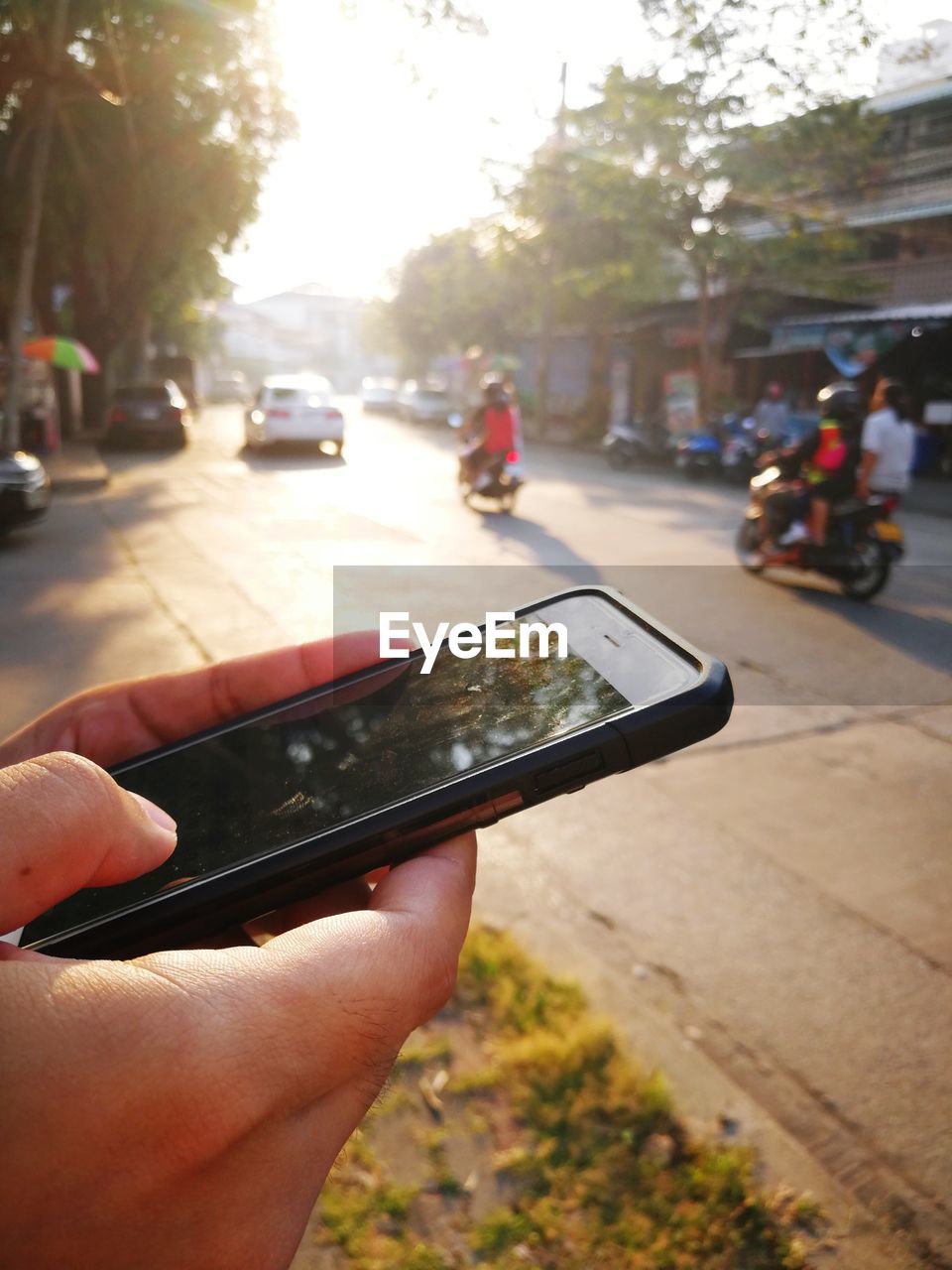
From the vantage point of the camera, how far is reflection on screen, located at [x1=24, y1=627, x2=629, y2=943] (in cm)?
122

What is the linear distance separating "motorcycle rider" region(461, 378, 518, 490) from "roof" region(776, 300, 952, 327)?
10.6 m

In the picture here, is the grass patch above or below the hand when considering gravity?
below

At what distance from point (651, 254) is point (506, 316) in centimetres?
1802

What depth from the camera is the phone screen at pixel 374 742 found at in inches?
48.4

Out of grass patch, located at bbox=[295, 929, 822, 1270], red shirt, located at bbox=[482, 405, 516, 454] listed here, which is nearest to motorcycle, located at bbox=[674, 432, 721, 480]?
red shirt, located at bbox=[482, 405, 516, 454]

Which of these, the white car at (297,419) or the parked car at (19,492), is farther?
the white car at (297,419)

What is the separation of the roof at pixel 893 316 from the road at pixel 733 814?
10942mm

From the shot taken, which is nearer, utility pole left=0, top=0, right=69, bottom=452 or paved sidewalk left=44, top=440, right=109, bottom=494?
paved sidewalk left=44, top=440, right=109, bottom=494

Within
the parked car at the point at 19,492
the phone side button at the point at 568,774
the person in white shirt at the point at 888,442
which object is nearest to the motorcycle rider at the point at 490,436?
the person in white shirt at the point at 888,442

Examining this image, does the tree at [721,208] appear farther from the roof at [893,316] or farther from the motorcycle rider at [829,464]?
the motorcycle rider at [829,464]

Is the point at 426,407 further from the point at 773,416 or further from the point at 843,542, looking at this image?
the point at 843,542

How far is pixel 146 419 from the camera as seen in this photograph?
2028 centimetres

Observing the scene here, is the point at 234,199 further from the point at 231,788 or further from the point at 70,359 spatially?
the point at 231,788

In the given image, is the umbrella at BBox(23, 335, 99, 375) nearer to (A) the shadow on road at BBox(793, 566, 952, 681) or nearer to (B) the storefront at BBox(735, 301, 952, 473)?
(A) the shadow on road at BBox(793, 566, 952, 681)
